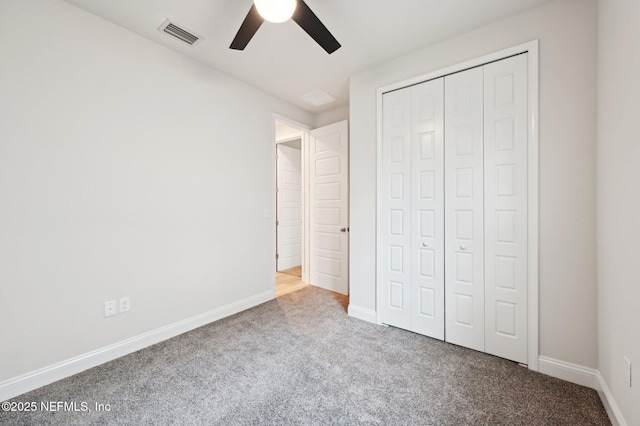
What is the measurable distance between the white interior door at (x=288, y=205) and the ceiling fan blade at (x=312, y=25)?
3.16 m

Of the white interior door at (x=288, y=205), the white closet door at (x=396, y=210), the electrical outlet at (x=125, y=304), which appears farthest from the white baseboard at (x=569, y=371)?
the white interior door at (x=288, y=205)

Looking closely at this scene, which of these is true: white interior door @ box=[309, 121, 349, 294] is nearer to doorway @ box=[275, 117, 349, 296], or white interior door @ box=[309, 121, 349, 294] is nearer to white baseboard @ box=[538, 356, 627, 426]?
doorway @ box=[275, 117, 349, 296]

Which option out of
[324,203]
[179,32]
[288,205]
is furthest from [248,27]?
[288,205]

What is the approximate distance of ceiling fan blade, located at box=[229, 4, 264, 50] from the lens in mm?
1572

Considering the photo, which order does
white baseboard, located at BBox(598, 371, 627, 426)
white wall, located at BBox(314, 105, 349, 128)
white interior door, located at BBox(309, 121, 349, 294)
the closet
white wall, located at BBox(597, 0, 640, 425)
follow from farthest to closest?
white wall, located at BBox(314, 105, 349, 128), white interior door, located at BBox(309, 121, 349, 294), the closet, white baseboard, located at BBox(598, 371, 627, 426), white wall, located at BBox(597, 0, 640, 425)

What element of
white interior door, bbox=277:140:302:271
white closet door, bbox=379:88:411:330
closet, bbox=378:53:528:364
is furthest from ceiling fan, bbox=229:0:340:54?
white interior door, bbox=277:140:302:271

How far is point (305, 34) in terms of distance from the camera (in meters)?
2.19

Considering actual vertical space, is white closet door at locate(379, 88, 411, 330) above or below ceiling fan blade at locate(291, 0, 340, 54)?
below

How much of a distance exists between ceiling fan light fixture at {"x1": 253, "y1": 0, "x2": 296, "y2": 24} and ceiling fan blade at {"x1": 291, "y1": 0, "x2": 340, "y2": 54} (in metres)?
0.04

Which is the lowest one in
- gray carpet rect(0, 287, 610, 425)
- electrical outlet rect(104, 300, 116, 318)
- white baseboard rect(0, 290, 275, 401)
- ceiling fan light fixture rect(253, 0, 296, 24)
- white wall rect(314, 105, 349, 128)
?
gray carpet rect(0, 287, 610, 425)

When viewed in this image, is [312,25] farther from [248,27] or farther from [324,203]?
[324,203]

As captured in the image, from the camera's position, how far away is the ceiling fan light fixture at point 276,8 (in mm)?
1447

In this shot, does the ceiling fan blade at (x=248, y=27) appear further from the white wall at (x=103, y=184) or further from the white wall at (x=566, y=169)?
the white wall at (x=566, y=169)

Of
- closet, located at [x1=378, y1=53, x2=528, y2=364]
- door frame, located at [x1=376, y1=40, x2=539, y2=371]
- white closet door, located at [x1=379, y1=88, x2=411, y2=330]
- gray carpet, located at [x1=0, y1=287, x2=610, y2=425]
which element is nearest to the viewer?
gray carpet, located at [x1=0, y1=287, x2=610, y2=425]
